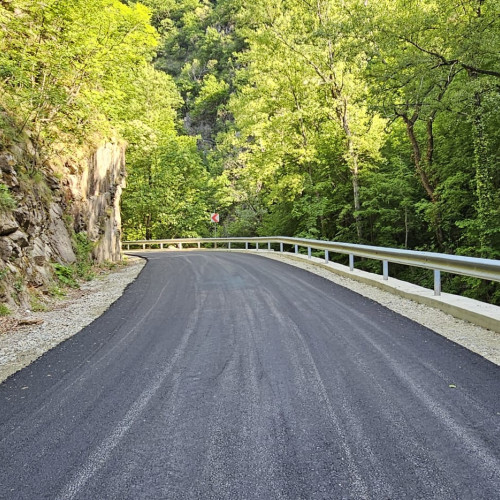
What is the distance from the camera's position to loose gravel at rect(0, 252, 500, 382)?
430 centimetres

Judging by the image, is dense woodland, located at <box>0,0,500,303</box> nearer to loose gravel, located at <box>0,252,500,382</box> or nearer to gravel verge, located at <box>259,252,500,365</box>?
loose gravel, located at <box>0,252,500,382</box>

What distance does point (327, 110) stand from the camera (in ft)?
57.9

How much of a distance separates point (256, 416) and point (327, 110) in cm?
1756

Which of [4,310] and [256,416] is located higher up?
[4,310]

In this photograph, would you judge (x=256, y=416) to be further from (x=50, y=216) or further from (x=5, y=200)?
(x=50, y=216)

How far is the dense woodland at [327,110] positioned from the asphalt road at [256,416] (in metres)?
8.21

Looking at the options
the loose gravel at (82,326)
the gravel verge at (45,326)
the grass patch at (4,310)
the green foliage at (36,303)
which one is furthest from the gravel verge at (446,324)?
the grass patch at (4,310)

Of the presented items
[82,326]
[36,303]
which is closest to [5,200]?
[36,303]

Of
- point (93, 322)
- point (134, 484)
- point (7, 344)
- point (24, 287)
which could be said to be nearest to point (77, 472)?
point (134, 484)

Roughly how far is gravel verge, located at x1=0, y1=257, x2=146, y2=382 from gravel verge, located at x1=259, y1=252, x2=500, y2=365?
5418 mm

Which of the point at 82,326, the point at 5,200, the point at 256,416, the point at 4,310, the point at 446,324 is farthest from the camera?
the point at 5,200

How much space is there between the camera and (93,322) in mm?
6137

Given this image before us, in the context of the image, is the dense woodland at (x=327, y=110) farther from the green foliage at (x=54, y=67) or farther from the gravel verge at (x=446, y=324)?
the gravel verge at (x=446, y=324)

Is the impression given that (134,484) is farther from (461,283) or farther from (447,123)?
(447,123)
